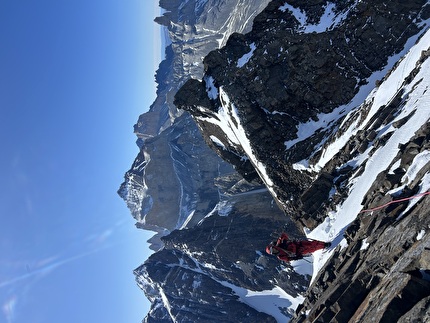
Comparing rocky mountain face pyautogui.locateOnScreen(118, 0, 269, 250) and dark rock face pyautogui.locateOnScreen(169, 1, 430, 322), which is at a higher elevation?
rocky mountain face pyautogui.locateOnScreen(118, 0, 269, 250)

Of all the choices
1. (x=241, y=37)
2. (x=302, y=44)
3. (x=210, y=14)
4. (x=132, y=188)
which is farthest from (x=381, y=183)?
(x=210, y=14)

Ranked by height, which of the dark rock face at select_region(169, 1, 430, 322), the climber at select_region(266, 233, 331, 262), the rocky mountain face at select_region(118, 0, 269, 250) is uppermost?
the rocky mountain face at select_region(118, 0, 269, 250)

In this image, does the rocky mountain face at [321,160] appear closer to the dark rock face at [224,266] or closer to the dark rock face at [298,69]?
the dark rock face at [298,69]

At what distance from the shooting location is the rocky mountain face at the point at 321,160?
18.7 metres

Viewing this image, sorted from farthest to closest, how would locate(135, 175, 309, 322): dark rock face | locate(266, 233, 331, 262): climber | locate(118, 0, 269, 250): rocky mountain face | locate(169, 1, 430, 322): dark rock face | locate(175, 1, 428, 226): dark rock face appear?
locate(118, 0, 269, 250): rocky mountain face < locate(135, 175, 309, 322): dark rock face < locate(175, 1, 428, 226): dark rock face < locate(266, 233, 331, 262): climber < locate(169, 1, 430, 322): dark rock face

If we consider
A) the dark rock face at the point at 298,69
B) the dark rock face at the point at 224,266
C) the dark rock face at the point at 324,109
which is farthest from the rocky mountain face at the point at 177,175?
A: the dark rock face at the point at 298,69

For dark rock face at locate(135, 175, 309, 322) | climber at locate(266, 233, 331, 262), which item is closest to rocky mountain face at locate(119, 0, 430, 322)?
dark rock face at locate(135, 175, 309, 322)

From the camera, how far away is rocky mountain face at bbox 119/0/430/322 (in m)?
18.7

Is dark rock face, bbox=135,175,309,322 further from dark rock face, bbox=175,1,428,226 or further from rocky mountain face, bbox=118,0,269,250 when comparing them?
rocky mountain face, bbox=118,0,269,250

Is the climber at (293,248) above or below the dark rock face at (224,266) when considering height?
Result: below

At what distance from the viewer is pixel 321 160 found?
40.6m

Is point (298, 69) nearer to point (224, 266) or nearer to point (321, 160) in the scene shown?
point (321, 160)

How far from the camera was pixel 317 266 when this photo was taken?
32.9 meters

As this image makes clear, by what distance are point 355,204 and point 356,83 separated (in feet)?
58.9
